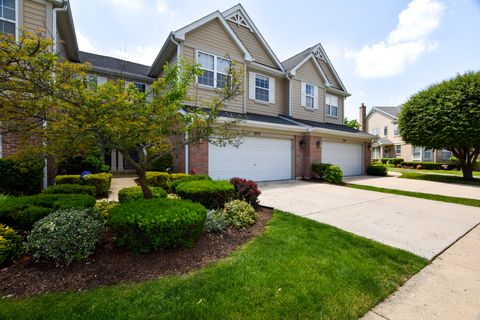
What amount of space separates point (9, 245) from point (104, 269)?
4.57ft

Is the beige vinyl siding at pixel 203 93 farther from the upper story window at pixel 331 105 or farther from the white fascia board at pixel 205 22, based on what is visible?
the upper story window at pixel 331 105

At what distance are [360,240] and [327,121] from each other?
1428 cm

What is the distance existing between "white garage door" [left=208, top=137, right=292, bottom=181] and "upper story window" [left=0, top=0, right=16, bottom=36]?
7.68m

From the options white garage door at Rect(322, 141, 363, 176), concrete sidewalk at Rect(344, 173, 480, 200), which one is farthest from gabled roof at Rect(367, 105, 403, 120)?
concrete sidewalk at Rect(344, 173, 480, 200)

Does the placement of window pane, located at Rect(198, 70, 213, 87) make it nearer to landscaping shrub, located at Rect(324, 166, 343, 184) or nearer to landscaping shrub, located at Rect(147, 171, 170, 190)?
landscaping shrub, located at Rect(147, 171, 170, 190)

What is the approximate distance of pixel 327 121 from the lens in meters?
17.1

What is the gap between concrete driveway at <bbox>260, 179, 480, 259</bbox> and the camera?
444 cm

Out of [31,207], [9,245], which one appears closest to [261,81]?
[31,207]

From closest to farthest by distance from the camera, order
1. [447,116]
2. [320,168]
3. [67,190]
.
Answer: [67,190] → [320,168] → [447,116]

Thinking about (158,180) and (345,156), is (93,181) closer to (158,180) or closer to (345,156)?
(158,180)

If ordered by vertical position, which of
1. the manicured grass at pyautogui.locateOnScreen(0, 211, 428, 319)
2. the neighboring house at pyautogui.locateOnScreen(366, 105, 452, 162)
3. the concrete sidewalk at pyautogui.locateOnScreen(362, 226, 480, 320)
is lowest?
the concrete sidewalk at pyautogui.locateOnScreen(362, 226, 480, 320)

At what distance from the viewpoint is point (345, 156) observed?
15.5 meters

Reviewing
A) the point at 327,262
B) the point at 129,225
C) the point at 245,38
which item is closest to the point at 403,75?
the point at 245,38

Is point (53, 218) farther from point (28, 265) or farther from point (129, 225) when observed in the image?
point (129, 225)
